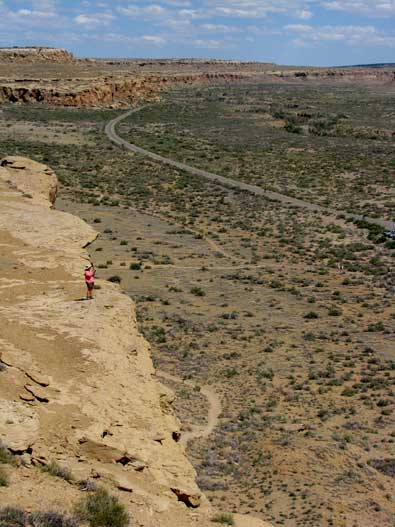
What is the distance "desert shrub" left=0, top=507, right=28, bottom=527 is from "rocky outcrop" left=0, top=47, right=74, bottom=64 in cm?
16187

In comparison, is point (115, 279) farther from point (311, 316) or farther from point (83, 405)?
point (83, 405)

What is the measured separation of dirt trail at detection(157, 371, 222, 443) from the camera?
18.1 m

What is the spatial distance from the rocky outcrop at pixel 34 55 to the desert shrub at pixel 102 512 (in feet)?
530

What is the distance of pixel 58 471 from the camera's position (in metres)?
9.16

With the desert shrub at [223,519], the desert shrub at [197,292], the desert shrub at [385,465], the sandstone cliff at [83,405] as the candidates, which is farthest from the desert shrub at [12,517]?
the desert shrub at [197,292]

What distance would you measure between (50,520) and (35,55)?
178834 millimetres

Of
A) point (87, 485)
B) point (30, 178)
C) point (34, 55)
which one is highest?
point (34, 55)

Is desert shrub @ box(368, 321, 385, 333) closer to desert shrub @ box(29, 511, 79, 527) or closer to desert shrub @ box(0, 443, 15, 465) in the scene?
desert shrub @ box(0, 443, 15, 465)

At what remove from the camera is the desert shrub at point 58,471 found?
9.13 metres

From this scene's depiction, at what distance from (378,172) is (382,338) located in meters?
46.3

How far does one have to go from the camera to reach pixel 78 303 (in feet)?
50.4

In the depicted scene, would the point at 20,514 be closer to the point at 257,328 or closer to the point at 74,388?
the point at 74,388

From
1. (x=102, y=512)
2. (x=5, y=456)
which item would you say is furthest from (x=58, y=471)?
(x=102, y=512)

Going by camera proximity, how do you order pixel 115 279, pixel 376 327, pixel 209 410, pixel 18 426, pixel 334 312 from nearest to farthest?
pixel 18 426 → pixel 209 410 → pixel 376 327 → pixel 334 312 → pixel 115 279
